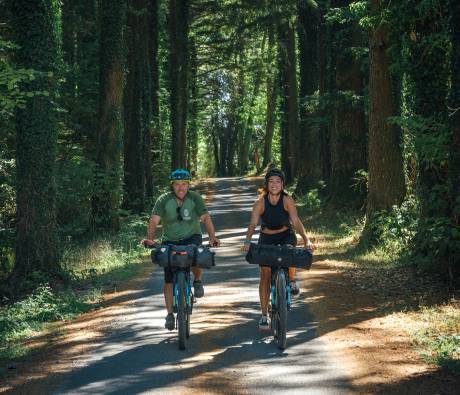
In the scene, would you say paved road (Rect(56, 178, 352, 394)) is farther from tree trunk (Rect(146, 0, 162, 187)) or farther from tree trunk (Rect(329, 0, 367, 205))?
tree trunk (Rect(146, 0, 162, 187))

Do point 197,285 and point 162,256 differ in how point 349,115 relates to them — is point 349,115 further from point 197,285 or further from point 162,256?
point 162,256

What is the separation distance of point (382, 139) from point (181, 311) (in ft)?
30.4

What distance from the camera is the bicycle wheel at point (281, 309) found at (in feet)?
26.4

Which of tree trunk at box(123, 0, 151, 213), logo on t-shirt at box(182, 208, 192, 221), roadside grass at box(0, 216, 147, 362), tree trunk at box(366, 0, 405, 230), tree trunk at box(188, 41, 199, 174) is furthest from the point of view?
tree trunk at box(188, 41, 199, 174)

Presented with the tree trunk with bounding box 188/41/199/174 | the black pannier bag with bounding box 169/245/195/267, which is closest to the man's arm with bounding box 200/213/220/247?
the black pannier bag with bounding box 169/245/195/267

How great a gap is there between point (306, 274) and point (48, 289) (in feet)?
17.7

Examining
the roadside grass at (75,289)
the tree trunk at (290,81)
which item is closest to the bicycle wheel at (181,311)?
the roadside grass at (75,289)

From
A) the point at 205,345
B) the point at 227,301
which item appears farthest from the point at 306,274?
the point at 205,345

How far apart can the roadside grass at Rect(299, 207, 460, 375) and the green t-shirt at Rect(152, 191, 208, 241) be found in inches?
125

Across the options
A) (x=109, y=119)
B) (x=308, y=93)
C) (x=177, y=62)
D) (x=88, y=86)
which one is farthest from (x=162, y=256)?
(x=177, y=62)

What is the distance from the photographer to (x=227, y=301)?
11586 mm

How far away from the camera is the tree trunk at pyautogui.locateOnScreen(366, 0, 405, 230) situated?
52.7 feet

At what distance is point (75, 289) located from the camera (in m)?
13.2

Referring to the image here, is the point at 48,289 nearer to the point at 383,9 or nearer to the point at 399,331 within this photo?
the point at 399,331
